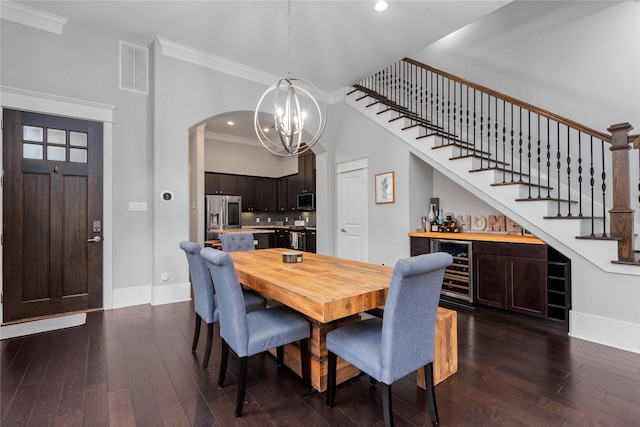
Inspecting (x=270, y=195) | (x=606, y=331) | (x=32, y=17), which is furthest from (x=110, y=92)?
(x=606, y=331)

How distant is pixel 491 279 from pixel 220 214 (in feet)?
19.9

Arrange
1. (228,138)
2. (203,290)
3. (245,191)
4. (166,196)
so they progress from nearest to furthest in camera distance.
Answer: (203,290) → (166,196) → (228,138) → (245,191)

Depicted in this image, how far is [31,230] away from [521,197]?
541 centimetres

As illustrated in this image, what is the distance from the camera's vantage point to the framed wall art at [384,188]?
182 inches

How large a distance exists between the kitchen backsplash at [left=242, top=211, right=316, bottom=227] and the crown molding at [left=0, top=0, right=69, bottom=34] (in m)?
5.54

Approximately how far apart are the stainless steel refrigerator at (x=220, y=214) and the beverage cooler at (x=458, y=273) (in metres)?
5.18

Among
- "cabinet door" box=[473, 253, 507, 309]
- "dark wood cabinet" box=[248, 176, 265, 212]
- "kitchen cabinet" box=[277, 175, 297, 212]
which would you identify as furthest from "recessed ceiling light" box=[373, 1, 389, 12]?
"dark wood cabinet" box=[248, 176, 265, 212]

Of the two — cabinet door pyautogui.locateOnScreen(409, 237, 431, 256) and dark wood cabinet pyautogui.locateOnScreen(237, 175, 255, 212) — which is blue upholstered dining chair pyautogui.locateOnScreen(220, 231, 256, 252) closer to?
cabinet door pyautogui.locateOnScreen(409, 237, 431, 256)

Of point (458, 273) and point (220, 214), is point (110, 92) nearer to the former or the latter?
point (220, 214)

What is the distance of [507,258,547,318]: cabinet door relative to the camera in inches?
122

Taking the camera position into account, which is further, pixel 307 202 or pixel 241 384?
pixel 307 202

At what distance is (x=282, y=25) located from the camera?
3523 mm

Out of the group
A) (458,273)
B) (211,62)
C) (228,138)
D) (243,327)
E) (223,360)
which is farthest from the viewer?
(228,138)

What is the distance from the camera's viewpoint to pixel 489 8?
3.27 meters
